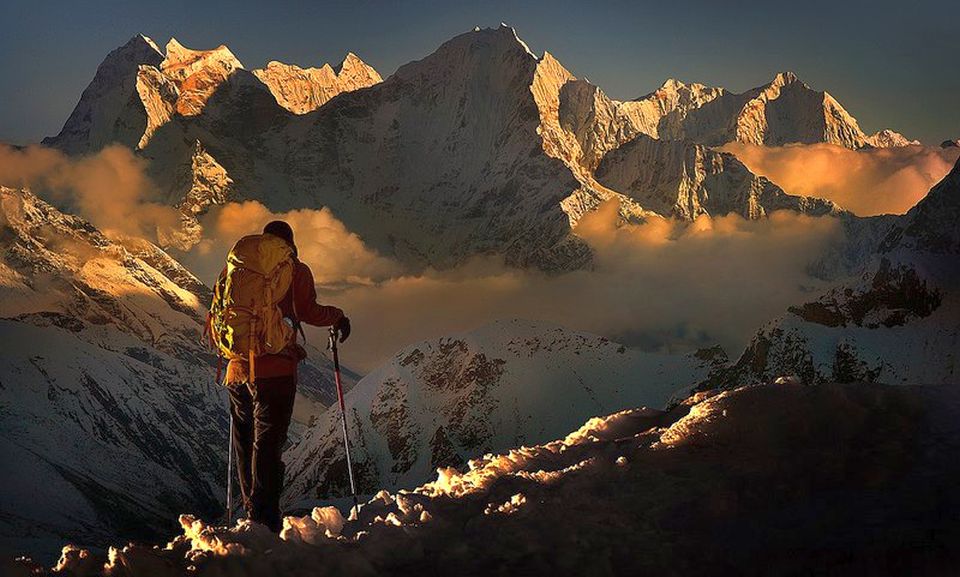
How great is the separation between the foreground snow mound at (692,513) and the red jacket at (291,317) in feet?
8.36

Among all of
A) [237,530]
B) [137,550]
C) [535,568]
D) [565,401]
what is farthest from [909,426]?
[565,401]

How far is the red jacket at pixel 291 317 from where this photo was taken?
12.1 meters

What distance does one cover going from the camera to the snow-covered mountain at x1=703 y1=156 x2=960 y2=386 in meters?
127

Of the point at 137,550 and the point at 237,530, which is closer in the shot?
the point at 137,550

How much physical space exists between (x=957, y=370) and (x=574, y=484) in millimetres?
123997

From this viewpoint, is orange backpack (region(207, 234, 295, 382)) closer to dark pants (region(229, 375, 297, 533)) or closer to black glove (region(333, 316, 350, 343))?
dark pants (region(229, 375, 297, 533))

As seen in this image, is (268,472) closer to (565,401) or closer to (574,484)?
(574,484)

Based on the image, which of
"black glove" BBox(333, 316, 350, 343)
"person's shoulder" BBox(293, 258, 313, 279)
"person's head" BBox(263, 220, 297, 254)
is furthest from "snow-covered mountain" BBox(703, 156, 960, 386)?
"person's head" BBox(263, 220, 297, 254)

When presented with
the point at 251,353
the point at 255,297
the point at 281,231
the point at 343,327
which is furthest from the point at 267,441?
the point at 281,231

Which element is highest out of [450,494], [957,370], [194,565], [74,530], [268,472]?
[74,530]

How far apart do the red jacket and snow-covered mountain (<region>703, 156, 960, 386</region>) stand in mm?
120801

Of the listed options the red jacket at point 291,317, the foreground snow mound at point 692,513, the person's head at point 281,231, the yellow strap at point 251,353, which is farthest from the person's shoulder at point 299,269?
the foreground snow mound at point 692,513

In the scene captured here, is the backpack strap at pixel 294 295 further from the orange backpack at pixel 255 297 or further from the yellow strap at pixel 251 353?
the yellow strap at pixel 251 353

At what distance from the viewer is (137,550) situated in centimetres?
768
